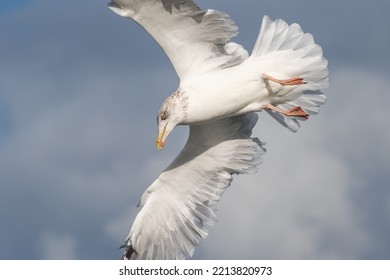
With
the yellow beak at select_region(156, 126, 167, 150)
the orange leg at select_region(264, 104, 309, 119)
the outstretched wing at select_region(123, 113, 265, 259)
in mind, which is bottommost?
the outstretched wing at select_region(123, 113, 265, 259)

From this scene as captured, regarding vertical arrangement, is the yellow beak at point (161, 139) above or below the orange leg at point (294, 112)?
below

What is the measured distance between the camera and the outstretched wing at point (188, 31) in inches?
437

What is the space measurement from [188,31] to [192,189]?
7.64ft

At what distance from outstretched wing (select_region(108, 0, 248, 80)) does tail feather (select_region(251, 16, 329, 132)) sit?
1.10 feet

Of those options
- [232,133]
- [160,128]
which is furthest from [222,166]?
[160,128]

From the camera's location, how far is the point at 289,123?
12.2 metres

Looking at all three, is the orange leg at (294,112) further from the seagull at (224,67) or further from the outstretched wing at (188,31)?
the outstretched wing at (188,31)

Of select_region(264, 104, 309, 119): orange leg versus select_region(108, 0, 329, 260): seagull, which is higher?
select_region(108, 0, 329, 260): seagull

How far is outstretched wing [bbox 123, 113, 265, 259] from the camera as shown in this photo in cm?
1255

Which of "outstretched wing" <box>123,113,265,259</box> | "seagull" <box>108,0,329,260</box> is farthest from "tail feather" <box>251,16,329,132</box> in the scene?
"outstretched wing" <box>123,113,265,259</box>

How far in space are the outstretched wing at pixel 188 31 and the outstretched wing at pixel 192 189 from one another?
3.54ft

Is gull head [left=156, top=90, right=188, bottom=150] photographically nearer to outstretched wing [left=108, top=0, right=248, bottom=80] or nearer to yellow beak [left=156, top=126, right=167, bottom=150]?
yellow beak [left=156, top=126, right=167, bottom=150]

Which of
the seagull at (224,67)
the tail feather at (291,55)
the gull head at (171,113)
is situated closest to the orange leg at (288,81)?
the seagull at (224,67)
